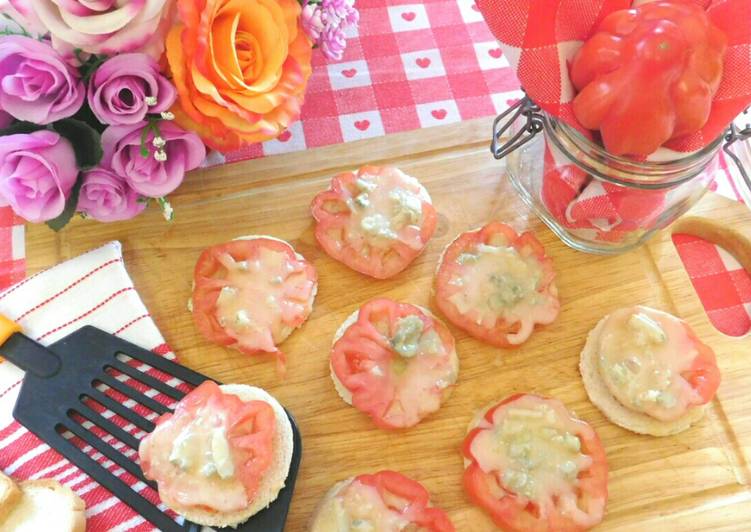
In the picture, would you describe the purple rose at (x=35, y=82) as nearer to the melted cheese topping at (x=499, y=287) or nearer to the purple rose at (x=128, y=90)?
the purple rose at (x=128, y=90)

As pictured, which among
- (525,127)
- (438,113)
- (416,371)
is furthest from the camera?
(438,113)

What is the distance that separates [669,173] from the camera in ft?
4.71

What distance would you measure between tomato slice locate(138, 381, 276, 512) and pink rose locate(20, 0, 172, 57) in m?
0.71

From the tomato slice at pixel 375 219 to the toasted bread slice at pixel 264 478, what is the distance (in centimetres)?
42

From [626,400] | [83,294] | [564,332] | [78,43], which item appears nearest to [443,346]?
[564,332]

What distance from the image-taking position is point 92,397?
60.4 inches

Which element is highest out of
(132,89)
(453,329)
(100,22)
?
(100,22)

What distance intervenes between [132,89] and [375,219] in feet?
2.13

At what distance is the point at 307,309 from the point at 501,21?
783mm

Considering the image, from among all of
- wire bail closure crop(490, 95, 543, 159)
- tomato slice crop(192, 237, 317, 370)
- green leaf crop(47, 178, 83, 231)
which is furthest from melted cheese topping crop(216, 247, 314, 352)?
wire bail closure crop(490, 95, 543, 159)

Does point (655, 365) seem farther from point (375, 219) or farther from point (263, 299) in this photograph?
point (263, 299)

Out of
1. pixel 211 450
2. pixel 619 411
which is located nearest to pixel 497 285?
pixel 619 411

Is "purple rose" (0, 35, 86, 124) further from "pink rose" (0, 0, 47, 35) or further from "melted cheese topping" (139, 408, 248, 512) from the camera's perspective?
"melted cheese topping" (139, 408, 248, 512)

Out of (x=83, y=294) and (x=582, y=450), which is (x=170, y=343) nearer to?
(x=83, y=294)
